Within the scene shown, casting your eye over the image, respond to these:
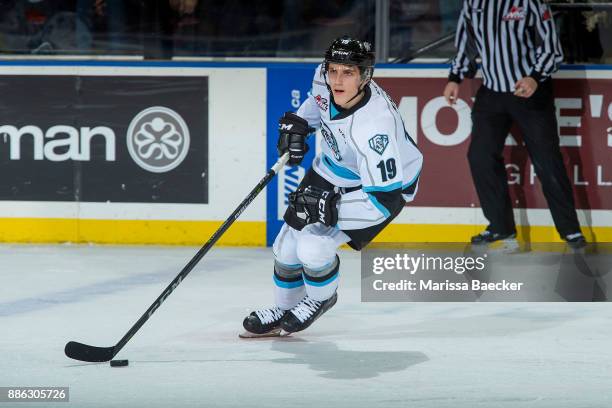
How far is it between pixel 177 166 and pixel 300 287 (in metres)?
2.41

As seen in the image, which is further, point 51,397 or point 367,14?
point 367,14

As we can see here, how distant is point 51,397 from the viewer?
4207mm

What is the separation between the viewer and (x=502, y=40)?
23.2 feet

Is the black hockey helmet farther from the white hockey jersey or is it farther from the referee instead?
the referee

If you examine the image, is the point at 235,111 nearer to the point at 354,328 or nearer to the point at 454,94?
the point at 454,94

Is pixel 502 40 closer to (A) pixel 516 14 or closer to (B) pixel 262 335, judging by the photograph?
(A) pixel 516 14

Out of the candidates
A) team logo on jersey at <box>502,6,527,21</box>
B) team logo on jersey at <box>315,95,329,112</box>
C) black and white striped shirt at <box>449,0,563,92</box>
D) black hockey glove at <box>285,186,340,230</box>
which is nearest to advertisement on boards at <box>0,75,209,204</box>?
black and white striped shirt at <box>449,0,563,92</box>

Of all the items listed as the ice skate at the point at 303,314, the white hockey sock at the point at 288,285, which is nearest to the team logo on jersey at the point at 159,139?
the white hockey sock at the point at 288,285

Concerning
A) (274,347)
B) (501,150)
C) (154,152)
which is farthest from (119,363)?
(501,150)

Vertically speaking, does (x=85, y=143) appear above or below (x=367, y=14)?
below

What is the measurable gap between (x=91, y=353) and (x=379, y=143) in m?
1.25

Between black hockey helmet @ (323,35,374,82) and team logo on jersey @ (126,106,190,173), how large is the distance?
108 inches

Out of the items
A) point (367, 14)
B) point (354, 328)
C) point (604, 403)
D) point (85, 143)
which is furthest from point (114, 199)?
point (604, 403)

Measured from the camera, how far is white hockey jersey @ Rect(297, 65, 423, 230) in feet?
15.5
